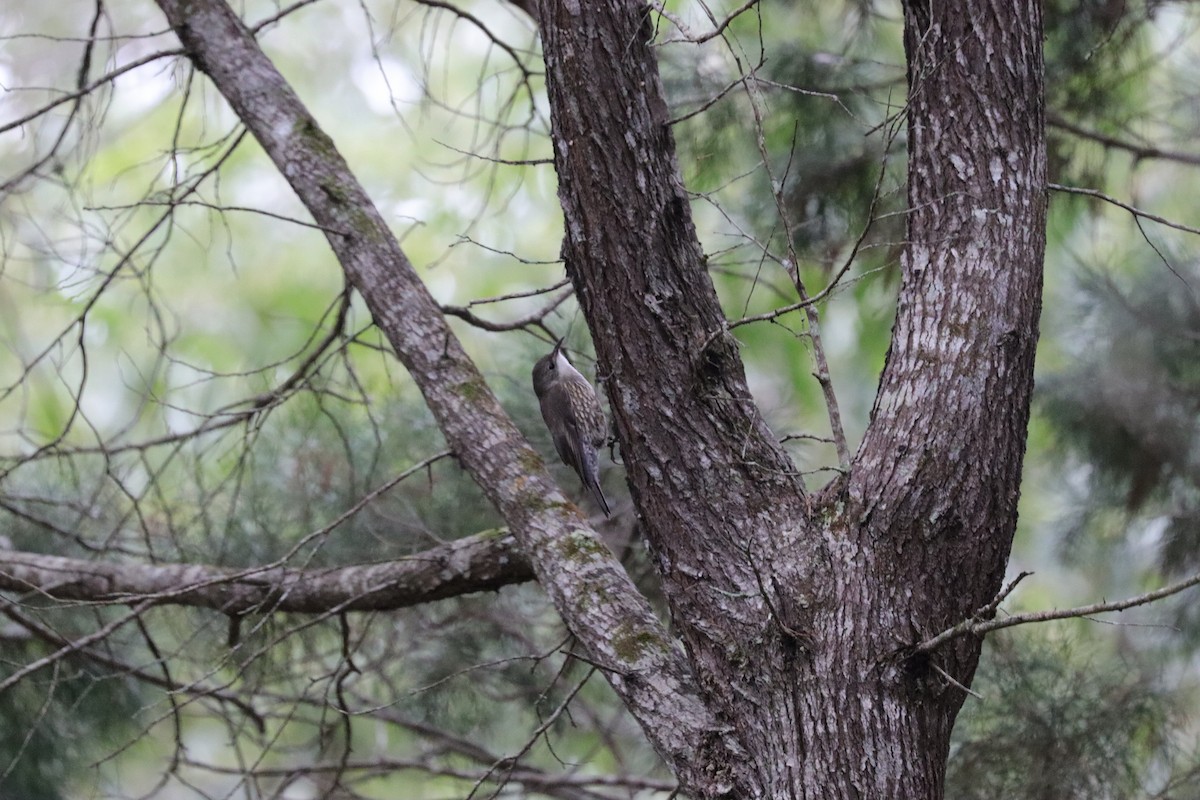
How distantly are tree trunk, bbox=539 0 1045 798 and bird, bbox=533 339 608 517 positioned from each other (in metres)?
1.13

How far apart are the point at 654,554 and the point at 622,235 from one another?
1.84 ft

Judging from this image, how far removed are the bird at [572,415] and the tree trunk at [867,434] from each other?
113cm

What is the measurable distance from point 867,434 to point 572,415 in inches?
52.9

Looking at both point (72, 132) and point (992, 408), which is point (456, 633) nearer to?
point (992, 408)

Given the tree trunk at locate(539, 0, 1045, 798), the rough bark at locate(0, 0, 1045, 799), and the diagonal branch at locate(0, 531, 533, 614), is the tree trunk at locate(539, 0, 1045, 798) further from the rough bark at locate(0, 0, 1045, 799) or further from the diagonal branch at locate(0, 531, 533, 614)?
the diagonal branch at locate(0, 531, 533, 614)

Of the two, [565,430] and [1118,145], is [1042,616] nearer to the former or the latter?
[565,430]

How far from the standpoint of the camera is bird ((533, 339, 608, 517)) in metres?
3.17

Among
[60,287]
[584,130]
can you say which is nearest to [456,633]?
[60,287]

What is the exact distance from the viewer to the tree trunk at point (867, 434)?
184cm

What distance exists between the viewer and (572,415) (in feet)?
10.4

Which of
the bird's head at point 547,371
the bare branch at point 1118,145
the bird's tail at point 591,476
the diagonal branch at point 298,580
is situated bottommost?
the diagonal branch at point 298,580

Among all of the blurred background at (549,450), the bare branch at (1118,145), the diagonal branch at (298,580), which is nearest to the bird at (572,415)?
the blurred background at (549,450)

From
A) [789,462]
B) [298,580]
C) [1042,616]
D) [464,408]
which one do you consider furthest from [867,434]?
[298,580]

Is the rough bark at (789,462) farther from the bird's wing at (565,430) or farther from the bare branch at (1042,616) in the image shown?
the bird's wing at (565,430)
